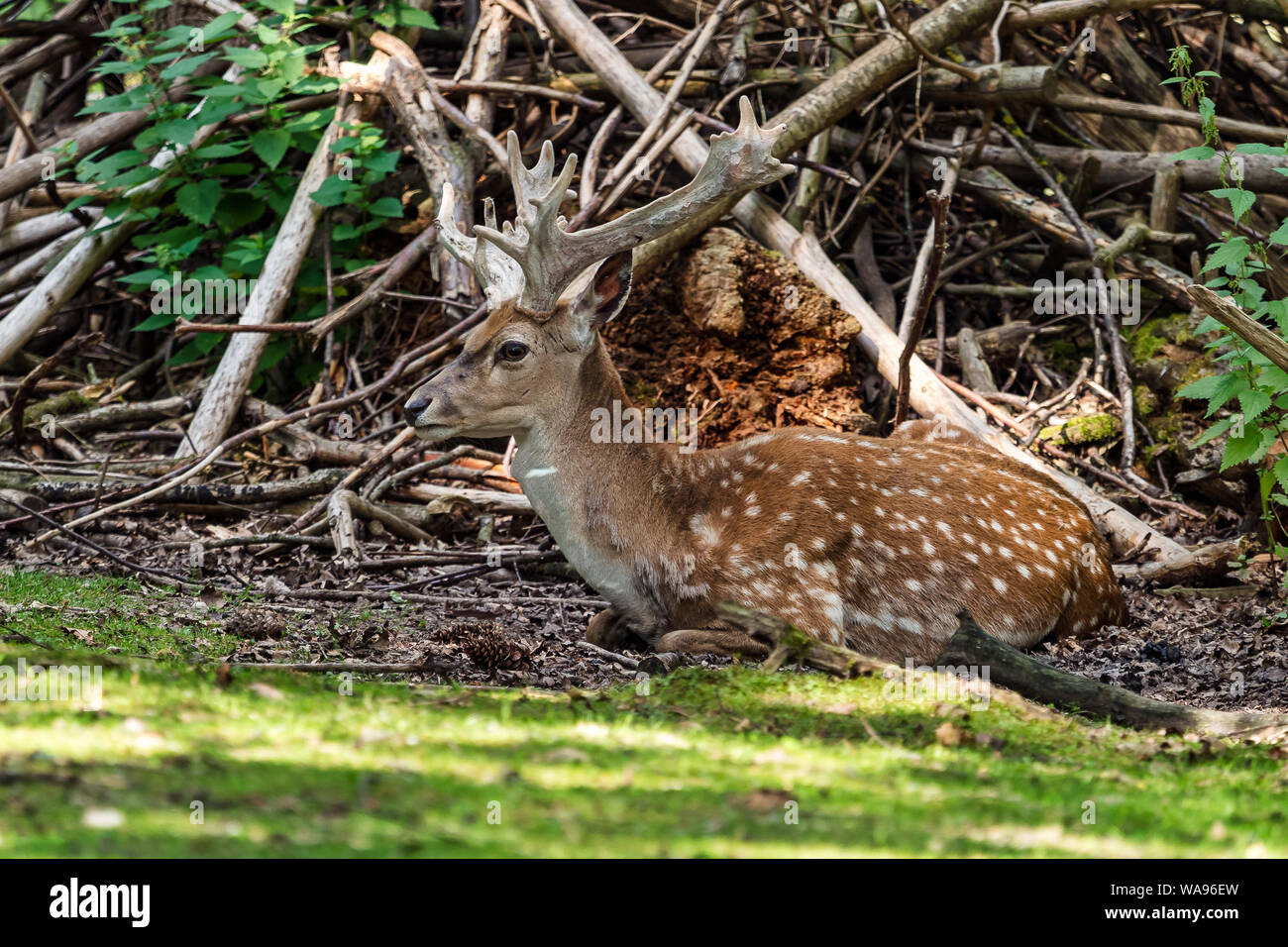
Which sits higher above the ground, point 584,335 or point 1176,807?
point 584,335

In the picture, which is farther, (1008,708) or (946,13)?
(946,13)

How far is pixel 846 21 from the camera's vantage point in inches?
337

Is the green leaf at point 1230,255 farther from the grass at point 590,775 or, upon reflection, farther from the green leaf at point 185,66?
the green leaf at point 185,66

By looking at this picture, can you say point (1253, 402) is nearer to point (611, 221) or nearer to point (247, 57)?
point (611, 221)

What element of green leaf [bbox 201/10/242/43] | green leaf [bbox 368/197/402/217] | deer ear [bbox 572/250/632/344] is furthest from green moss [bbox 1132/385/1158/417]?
green leaf [bbox 201/10/242/43]

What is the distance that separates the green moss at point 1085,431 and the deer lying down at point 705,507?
6.69 ft

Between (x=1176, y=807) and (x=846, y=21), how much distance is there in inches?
263

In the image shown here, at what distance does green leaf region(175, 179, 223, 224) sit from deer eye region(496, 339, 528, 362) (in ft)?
10.9

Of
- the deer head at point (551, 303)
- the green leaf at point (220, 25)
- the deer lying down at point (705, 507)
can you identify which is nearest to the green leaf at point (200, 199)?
the green leaf at point (220, 25)

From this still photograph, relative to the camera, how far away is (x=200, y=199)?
26.7ft

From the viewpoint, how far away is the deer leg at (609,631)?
5660 millimetres

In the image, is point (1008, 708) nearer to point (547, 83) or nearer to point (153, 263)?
point (547, 83)
